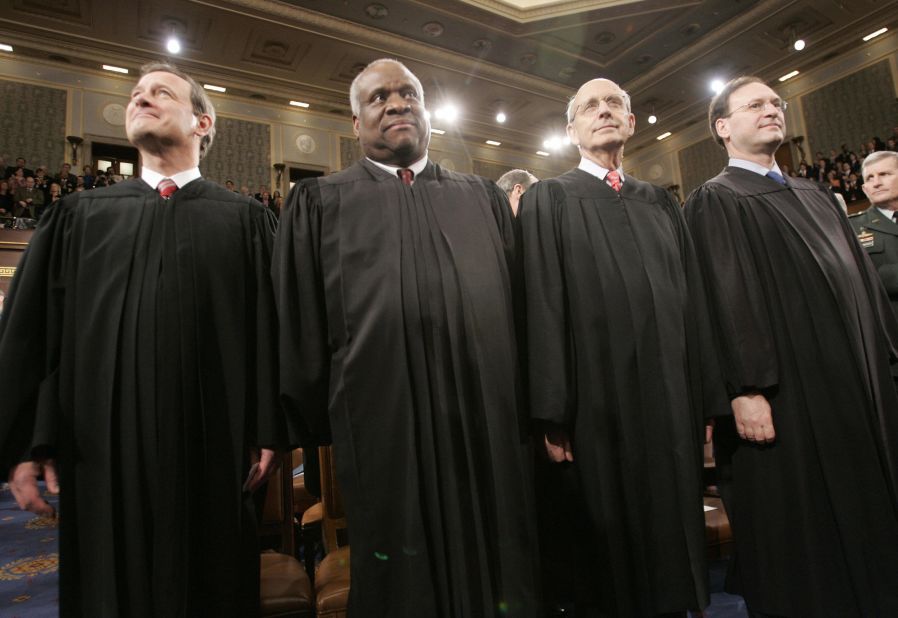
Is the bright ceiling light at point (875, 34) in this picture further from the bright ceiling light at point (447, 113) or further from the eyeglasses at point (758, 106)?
the eyeglasses at point (758, 106)

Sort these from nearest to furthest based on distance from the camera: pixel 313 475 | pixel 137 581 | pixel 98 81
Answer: pixel 137 581 → pixel 313 475 → pixel 98 81

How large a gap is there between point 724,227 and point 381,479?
5.17 feet

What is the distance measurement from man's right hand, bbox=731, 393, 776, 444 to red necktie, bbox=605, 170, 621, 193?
0.88 meters

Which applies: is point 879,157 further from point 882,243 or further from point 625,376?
point 625,376

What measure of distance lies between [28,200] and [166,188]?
9033mm

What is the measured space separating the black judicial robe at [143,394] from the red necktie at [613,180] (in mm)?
1301

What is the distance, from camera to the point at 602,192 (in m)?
2.03

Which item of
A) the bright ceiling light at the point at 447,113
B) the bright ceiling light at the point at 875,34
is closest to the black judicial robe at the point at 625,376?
the bright ceiling light at the point at 447,113

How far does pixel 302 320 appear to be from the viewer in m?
1.71

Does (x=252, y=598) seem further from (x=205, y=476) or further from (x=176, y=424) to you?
(x=176, y=424)

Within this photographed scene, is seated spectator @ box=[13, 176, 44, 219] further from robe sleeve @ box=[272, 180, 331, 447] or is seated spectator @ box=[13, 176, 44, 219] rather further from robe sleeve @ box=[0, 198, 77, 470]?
robe sleeve @ box=[272, 180, 331, 447]

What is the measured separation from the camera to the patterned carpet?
2752mm

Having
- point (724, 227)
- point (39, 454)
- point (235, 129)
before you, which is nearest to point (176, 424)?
point (39, 454)

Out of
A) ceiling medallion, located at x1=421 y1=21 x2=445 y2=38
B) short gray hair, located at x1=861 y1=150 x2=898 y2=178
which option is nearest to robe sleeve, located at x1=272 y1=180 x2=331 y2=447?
short gray hair, located at x1=861 y1=150 x2=898 y2=178
